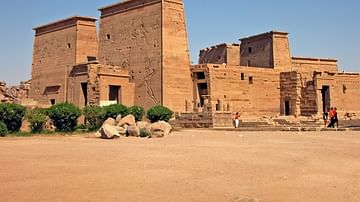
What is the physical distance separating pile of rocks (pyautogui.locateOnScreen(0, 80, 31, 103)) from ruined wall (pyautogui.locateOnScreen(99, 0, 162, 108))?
30.2 ft

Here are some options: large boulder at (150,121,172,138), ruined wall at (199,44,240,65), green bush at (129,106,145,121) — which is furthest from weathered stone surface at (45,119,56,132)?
ruined wall at (199,44,240,65)

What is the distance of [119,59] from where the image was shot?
27.4 metres

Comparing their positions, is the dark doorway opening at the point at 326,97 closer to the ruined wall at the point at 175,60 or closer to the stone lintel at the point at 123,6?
the ruined wall at the point at 175,60

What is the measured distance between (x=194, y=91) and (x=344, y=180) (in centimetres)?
2030

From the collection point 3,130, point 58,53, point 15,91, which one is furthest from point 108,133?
A: point 15,91

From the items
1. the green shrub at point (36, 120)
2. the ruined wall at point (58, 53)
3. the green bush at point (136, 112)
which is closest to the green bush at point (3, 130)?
the green shrub at point (36, 120)

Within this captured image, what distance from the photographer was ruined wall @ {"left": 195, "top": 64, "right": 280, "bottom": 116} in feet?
87.6

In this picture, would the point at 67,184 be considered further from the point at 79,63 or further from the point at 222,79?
the point at 79,63

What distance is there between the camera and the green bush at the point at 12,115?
1717 cm

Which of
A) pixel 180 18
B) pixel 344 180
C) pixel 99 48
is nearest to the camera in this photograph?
pixel 344 180

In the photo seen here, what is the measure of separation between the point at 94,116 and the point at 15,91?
18.7 metres

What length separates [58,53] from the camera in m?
32.1

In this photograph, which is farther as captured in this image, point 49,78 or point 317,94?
point 49,78

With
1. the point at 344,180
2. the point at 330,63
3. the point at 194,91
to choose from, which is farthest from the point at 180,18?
the point at 344,180
